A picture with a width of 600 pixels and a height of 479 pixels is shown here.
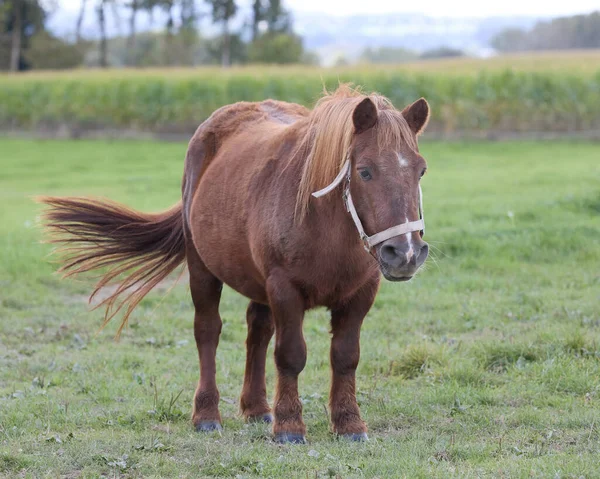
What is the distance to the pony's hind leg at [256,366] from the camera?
18.3 ft

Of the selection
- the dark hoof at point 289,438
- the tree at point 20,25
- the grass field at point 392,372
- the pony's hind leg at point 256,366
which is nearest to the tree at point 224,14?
the tree at point 20,25

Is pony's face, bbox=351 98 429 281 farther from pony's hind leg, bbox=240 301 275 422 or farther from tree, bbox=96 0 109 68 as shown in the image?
tree, bbox=96 0 109 68

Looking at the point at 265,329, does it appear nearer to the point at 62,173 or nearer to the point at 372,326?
the point at 372,326

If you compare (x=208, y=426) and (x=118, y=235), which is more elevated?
(x=118, y=235)

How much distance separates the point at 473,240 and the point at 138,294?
18.4 feet

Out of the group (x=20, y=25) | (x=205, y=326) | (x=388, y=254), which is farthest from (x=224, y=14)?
(x=388, y=254)

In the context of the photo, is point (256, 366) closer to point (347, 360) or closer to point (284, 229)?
point (347, 360)

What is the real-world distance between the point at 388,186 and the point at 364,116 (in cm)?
40

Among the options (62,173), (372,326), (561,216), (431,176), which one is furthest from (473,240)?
(62,173)

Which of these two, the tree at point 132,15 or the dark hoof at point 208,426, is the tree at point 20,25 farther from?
the dark hoof at point 208,426

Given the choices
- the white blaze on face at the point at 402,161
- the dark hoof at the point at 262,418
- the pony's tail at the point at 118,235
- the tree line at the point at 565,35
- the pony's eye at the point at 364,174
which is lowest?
the dark hoof at the point at 262,418

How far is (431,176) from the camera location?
60.9ft

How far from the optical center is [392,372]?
6410 mm

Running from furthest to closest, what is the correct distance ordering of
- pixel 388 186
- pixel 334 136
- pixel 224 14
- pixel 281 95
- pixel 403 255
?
1. pixel 224 14
2. pixel 281 95
3. pixel 334 136
4. pixel 388 186
5. pixel 403 255
